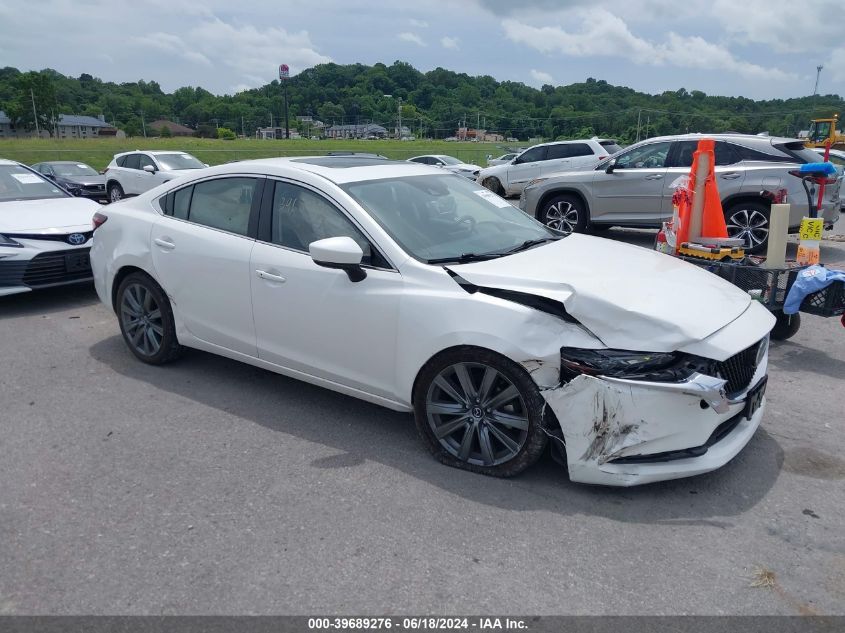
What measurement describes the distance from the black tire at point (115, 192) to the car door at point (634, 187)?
45.4ft

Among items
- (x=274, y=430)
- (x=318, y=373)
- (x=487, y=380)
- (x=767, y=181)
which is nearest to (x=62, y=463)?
(x=274, y=430)

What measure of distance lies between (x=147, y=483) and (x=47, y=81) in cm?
11396

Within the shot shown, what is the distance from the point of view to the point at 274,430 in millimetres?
4195

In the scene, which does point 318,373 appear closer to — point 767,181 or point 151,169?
point 767,181

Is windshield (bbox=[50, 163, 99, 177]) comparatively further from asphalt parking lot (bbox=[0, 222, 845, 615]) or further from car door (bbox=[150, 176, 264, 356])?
asphalt parking lot (bbox=[0, 222, 845, 615])

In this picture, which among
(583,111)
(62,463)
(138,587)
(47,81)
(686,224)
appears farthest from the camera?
(47,81)

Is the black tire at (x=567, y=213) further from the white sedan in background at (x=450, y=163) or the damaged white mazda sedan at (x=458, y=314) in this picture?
the white sedan in background at (x=450, y=163)

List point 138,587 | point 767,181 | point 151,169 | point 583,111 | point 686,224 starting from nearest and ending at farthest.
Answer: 1. point 138,587
2. point 686,224
3. point 767,181
4. point 151,169
5. point 583,111

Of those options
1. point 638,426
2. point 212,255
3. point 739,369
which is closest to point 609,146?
point 212,255

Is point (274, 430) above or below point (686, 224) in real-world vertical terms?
below

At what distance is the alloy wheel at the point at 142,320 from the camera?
5.16 m

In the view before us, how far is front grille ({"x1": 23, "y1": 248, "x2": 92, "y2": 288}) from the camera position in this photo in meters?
6.86

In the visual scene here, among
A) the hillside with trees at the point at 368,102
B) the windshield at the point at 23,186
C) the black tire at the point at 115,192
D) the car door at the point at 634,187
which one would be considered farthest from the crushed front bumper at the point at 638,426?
the hillside with trees at the point at 368,102

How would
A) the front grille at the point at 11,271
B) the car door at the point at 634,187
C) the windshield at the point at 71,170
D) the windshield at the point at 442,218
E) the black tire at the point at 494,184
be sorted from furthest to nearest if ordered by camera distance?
1. the windshield at the point at 71,170
2. the black tire at the point at 494,184
3. the car door at the point at 634,187
4. the front grille at the point at 11,271
5. the windshield at the point at 442,218
